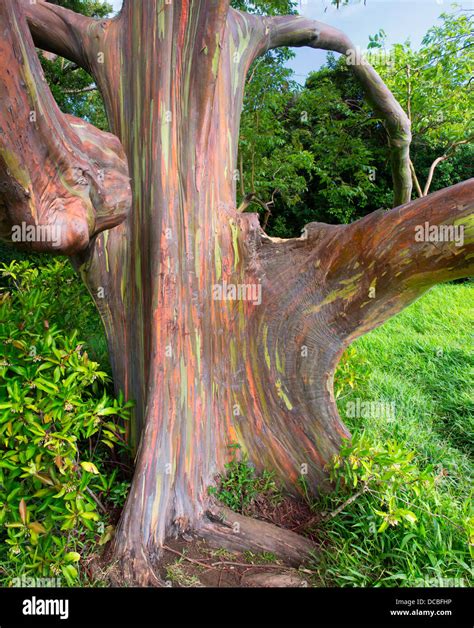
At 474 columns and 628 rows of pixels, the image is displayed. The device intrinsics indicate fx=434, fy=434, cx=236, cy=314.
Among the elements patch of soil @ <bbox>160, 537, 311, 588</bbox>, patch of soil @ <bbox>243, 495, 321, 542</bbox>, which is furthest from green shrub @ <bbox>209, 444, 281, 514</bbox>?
patch of soil @ <bbox>160, 537, 311, 588</bbox>

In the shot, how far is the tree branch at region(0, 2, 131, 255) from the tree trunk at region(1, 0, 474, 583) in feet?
1.98

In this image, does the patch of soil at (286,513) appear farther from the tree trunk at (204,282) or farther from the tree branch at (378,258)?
the tree branch at (378,258)

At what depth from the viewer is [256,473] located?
8.76 feet

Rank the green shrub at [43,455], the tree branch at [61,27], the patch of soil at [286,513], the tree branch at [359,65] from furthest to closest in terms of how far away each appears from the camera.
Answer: the tree branch at [359,65] < the tree branch at [61,27] < the patch of soil at [286,513] < the green shrub at [43,455]

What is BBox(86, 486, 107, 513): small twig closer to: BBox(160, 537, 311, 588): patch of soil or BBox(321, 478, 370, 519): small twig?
BBox(160, 537, 311, 588): patch of soil

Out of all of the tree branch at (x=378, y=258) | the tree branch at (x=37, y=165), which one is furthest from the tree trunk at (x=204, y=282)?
the tree branch at (x=37, y=165)

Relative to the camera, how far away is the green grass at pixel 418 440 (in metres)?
2.04

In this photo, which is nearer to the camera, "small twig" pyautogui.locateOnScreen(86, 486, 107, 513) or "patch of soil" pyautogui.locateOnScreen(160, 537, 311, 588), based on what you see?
"patch of soil" pyautogui.locateOnScreen(160, 537, 311, 588)

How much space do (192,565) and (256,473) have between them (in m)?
0.66

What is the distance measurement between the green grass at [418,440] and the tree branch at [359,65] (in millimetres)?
1776

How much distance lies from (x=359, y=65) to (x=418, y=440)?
3.09 m

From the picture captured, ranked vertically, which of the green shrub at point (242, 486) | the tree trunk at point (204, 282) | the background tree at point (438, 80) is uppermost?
the background tree at point (438, 80)

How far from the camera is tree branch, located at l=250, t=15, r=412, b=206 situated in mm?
3139
